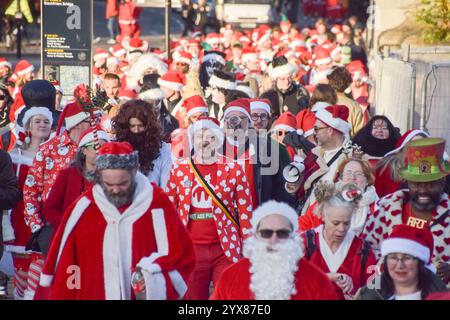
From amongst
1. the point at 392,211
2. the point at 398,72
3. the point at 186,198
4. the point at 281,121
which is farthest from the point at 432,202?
the point at 398,72

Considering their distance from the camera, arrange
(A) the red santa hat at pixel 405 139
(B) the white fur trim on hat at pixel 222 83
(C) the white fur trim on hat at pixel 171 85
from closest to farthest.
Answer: (A) the red santa hat at pixel 405 139 < (B) the white fur trim on hat at pixel 222 83 < (C) the white fur trim on hat at pixel 171 85

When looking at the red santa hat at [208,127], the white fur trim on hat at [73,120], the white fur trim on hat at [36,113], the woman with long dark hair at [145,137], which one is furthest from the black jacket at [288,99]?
the woman with long dark hair at [145,137]

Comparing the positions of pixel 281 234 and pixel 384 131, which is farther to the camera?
pixel 384 131

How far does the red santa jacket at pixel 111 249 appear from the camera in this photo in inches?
350

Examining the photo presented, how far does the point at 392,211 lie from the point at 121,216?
1986 millimetres

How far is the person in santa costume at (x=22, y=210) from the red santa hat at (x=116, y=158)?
9.37ft

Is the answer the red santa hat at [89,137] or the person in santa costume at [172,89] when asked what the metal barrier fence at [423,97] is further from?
the red santa hat at [89,137]

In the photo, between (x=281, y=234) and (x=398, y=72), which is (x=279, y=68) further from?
(x=281, y=234)

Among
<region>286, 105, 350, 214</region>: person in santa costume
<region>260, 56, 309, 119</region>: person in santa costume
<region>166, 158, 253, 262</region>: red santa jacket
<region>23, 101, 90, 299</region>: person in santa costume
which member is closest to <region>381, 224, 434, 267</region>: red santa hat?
<region>166, 158, 253, 262</region>: red santa jacket

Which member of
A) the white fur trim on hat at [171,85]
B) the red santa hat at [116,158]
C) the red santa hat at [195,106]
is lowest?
the white fur trim on hat at [171,85]

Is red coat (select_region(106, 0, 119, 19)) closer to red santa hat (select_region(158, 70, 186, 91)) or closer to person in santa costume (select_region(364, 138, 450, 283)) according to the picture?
red santa hat (select_region(158, 70, 186, 91))

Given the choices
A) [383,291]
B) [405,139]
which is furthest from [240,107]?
[383,291]

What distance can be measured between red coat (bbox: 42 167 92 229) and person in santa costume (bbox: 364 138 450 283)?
6.81 feet
